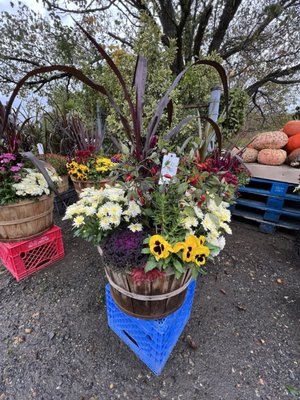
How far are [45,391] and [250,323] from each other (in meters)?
1.24

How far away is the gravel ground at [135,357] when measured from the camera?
99 cm

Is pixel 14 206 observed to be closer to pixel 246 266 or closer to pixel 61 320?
pixel 61 320

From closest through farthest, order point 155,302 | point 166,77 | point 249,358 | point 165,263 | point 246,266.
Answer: point 165,263, point 155,302, point 249,358, point 246,266, point 166,77

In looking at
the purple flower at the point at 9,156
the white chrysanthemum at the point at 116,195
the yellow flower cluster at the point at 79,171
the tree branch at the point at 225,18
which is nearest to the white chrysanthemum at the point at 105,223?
the white chrysanthemum at the point at 116,195

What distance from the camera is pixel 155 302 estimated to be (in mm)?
901

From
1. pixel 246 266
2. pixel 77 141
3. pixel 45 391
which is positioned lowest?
pixel 45 391

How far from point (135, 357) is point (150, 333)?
29 centimetres

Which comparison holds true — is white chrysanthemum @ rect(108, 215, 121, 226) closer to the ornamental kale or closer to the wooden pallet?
the ornamental kale

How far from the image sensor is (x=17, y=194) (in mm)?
1345

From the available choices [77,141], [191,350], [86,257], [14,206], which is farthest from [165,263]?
[77,141]

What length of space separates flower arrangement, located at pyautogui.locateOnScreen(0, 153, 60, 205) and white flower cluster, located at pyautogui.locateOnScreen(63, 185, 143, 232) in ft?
1.89

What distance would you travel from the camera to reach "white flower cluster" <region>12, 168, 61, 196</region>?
52.1 inches

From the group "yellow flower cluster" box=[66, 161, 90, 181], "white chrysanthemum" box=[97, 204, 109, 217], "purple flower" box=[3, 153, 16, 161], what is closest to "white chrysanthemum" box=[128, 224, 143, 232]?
"white chrysanthemum" box=[97, 204, 109, 217]

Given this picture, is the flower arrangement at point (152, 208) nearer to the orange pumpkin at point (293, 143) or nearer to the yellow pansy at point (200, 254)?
the yellow pansy at point (200, 254)
